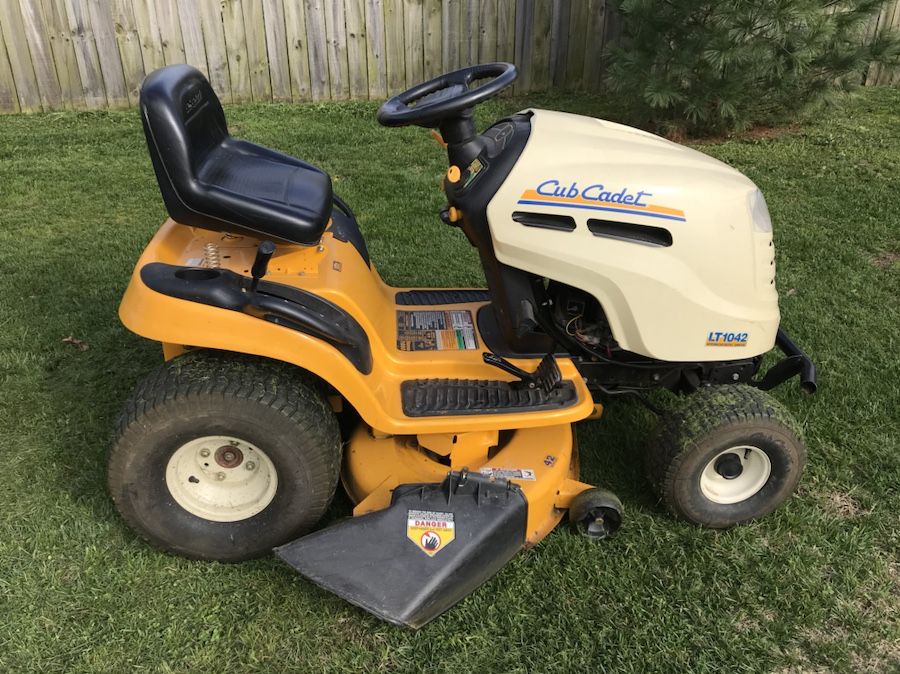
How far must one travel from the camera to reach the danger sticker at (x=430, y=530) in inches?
86.4

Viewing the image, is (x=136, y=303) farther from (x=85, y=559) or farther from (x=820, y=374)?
(x=820, y=374)

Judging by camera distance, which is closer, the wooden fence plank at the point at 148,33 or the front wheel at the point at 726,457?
the front wheel at the point at 726,457

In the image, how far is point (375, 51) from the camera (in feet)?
23.3

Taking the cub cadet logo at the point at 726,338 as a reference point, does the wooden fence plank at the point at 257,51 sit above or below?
below

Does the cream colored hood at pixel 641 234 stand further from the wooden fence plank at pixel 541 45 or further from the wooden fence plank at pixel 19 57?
the wooden fence plank at pixel 19 57

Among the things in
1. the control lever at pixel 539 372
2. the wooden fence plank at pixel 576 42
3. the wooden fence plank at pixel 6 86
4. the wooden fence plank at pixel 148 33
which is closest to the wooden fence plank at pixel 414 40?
the wooden fence plank at pixel 576 42

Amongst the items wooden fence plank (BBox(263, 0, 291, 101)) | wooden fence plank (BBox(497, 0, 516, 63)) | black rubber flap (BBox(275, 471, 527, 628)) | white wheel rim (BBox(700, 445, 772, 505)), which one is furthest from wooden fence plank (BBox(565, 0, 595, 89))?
black rubber flap (BBox(275, 471, 527, 628))

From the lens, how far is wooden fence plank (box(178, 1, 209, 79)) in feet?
22.0

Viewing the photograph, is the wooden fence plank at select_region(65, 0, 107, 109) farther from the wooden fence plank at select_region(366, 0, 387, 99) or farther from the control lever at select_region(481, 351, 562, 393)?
the control lever at select_region(481, 351, 562, 393)

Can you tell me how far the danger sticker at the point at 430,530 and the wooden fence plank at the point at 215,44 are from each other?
5.74 meters

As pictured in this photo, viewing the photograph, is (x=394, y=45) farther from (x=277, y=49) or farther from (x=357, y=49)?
(x=277, y=49)

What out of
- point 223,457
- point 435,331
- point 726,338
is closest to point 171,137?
point 223,457

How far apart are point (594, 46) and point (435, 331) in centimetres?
557

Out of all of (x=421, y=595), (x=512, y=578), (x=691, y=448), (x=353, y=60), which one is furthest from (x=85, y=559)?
(x=353, y=60)
